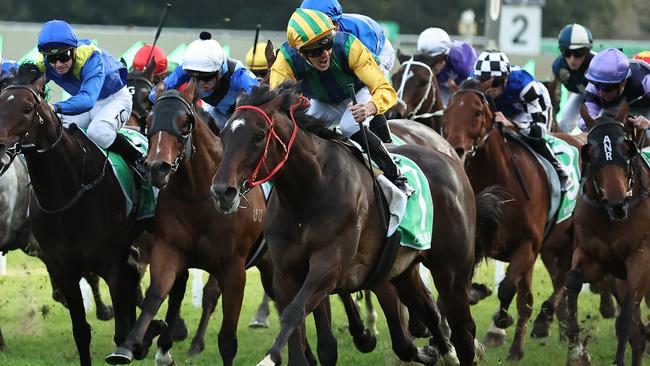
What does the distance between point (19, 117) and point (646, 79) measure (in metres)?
4.18

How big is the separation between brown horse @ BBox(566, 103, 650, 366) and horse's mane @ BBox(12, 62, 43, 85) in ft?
11.0

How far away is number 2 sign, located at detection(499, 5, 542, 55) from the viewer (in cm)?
1650

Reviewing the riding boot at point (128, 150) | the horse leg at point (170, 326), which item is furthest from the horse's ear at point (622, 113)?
the riding boot at point (128, 150)

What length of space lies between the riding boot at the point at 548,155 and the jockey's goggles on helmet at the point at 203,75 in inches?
121

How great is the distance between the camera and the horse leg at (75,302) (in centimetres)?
810

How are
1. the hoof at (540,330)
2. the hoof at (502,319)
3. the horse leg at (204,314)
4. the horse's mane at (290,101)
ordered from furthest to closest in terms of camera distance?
1. the hoof at (540,330)
2. the hoof at (502,319)
3. the horse leg at (204,314)
4. the horse's mane at (290,101)

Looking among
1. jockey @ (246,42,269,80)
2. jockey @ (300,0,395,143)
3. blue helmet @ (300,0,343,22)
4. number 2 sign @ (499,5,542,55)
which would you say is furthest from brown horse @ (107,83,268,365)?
number 2 sign @ (499,5,542,55)

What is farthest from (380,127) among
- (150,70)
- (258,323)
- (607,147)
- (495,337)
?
(150,70)

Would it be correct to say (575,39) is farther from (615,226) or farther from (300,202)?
(300,202)

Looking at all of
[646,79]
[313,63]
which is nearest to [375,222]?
[313,63]

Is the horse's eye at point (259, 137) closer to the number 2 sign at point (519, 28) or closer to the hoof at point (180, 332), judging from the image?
the hoof at point (180, 332)

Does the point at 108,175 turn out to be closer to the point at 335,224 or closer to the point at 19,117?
the point at 19,117

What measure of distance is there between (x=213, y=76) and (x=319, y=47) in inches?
54.3

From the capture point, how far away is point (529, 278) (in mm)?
10125
